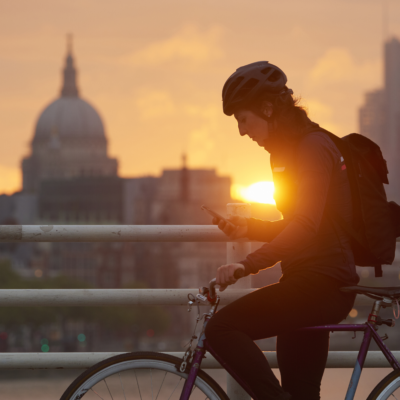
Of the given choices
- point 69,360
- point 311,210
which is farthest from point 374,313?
point 69,360

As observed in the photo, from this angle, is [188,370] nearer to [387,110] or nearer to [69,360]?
[69,360]

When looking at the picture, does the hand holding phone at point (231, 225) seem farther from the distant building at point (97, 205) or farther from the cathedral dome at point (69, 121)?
the cathedral dome at point (69, 121)

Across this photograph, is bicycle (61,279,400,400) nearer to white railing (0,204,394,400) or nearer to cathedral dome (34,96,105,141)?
white railing (0,204,394,400)

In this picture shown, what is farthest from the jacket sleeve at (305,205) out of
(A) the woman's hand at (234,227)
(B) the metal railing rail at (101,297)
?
(B) the metal railing rail at (101,297)

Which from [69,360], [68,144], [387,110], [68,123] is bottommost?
[69,360]

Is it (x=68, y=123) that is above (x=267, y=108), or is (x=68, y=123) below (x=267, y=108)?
above

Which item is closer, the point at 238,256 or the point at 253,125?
the point at 253,125

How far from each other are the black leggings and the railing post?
0.92 metres

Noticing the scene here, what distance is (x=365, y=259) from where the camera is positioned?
134 inches

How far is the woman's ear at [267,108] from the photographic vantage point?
3.38 m

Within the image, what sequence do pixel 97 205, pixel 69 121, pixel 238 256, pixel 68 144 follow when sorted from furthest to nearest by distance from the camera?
pixel 68 144
pixel 69 121
pixel 97 205
pixel 238 256

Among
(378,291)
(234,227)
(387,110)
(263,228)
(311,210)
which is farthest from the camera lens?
(387,110)

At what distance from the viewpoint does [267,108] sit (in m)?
3.39

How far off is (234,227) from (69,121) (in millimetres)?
170936
